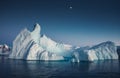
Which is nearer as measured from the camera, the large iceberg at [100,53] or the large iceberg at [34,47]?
the large iceberg at [34,47]

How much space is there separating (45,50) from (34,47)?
6.52ft

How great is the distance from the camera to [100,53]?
45156 millimetres

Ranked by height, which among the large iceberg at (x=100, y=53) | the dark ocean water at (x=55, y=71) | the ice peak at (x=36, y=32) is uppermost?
the ice peak at (x=36, y=32)

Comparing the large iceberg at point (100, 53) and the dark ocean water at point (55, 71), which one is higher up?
the large iceberg at point (100, 53)

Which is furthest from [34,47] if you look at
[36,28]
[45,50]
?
[36,28]

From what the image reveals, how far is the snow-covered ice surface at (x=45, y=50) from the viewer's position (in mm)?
41469

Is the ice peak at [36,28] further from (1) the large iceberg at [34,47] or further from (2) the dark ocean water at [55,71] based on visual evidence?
(2) the dark ocean water at [55,71]

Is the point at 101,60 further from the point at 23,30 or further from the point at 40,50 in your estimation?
the point at 23,30

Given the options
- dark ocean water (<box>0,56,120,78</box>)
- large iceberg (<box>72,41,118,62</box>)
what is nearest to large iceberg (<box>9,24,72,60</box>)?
large iceberg (<box>72,41,118,62</box>)

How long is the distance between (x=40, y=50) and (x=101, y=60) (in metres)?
13.0

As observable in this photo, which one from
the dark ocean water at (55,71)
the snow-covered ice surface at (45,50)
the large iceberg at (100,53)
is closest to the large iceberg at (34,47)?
the snow-covered ice surface at (45,50)

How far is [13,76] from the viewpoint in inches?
930

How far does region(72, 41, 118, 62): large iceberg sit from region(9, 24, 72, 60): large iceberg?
11.2 feet

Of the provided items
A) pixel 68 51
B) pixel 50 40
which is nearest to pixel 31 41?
pixel 50 40
